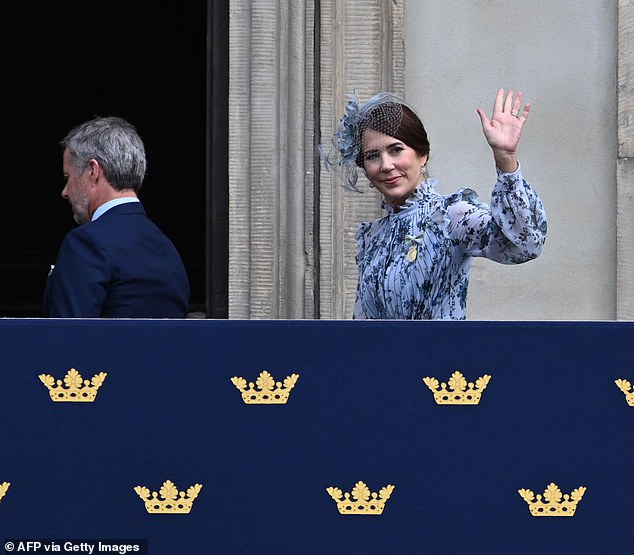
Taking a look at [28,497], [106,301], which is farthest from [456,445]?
[106,301]

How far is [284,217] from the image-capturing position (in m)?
4.86

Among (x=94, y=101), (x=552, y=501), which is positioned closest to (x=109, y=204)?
(x=552, y=501)

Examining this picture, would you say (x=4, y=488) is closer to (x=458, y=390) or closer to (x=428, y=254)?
(x=458, y=390)

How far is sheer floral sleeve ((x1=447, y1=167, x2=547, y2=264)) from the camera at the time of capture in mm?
2697

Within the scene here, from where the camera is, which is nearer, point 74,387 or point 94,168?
point 74,387

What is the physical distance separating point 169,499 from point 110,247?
3.07ft

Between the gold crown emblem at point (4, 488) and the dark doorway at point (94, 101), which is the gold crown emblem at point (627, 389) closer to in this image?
the gold crown emblem at point (4, 488)

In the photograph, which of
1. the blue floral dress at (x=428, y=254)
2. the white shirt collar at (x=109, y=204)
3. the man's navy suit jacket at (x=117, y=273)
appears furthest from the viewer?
the white shirt collar at (x=109, y=204)

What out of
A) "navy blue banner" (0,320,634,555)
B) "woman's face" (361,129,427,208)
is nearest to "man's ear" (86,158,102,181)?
"woman's face" (361,129,427,208)

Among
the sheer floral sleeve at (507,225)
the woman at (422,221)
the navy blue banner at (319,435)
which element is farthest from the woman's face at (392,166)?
the navy blue banner at (319,435)

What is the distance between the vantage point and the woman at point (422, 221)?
8.91ft

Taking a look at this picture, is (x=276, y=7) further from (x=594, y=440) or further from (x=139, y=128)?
(x=139, y=128)

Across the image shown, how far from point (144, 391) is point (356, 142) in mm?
1079

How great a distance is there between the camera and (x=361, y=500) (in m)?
2.40
